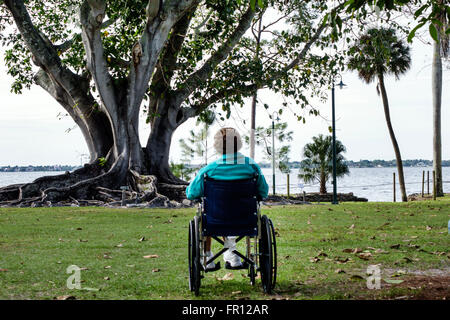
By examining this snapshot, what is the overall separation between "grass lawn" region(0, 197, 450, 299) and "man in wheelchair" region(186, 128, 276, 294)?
1.59 ft

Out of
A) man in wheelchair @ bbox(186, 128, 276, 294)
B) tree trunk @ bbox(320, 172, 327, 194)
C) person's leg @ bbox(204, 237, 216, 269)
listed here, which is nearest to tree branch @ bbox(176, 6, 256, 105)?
person's leg @ bbox(204, 237, 216, 269)

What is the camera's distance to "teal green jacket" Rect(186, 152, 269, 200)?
5145mm

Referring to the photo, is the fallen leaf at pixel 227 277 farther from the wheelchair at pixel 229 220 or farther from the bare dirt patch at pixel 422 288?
the bare dirt patch at pixel 422 288

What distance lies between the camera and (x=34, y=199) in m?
17.0

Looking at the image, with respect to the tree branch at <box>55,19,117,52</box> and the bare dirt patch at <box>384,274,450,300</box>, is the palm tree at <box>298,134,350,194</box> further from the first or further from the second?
the bare dirt patch at <box>384,274,450,300</box>

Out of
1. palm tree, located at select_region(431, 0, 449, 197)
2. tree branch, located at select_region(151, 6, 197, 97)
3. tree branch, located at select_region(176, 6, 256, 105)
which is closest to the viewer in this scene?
tree branch, located at select_region(176, 6, 256, 105)

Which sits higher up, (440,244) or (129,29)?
(129,29)

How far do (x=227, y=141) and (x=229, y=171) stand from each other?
0.31 meters

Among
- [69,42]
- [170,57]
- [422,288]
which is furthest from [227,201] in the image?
[69,42]

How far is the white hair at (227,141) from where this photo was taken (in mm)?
5262

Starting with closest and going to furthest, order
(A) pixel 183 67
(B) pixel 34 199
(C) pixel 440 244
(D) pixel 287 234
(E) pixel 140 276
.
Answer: (E) pixel 140 276 < (C) pixel 440 244 < (D) pixel 287 234 < (B) pixel 34 199 < (A) pixel 183 67
